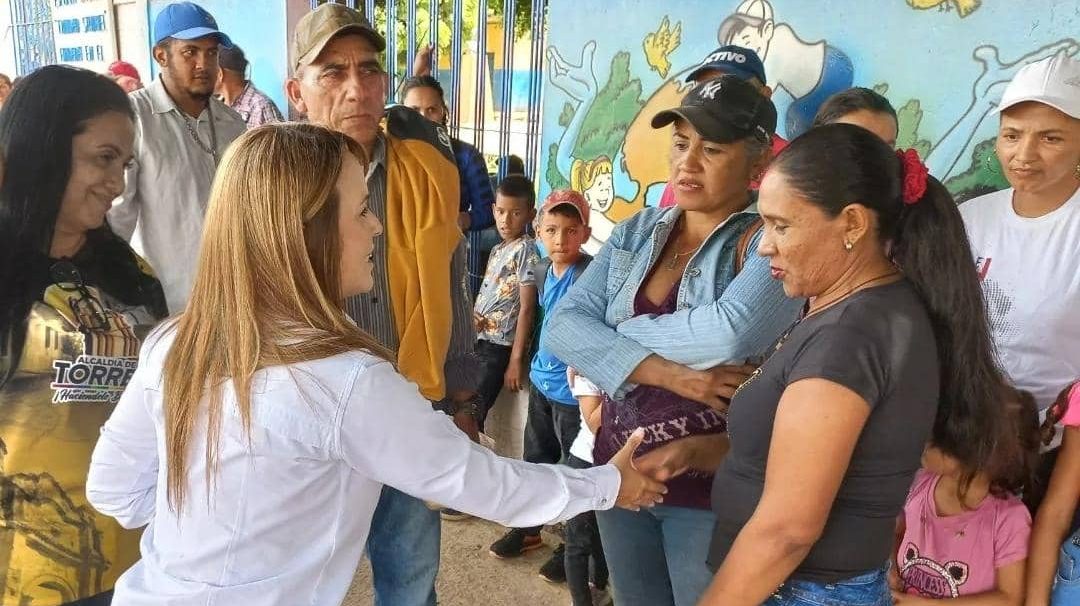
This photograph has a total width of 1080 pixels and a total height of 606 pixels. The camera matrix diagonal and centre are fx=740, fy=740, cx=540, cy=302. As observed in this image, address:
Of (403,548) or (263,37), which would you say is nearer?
(403,548)

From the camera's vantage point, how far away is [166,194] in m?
2.32

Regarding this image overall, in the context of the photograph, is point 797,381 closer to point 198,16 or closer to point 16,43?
point 198,16

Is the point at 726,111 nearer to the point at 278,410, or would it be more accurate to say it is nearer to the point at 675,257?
the point at 675,257

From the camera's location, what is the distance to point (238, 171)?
1251 mm

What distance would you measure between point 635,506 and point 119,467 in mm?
1053

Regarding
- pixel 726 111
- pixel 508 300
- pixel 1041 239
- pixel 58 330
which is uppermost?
pixel 726 111

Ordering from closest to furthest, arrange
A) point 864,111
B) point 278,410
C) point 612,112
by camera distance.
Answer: point 278,410 → point 864,111 → point 612,112

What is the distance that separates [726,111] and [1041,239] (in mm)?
1317

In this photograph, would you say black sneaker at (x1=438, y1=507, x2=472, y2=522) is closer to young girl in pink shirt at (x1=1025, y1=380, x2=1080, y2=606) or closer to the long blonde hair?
young girl in pink shirt at (x1=1025, y1=380, x2=1080, y2=606)

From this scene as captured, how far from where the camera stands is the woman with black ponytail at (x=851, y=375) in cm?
127

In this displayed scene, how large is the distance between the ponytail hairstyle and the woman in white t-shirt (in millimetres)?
1115

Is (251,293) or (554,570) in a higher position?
(251,293)

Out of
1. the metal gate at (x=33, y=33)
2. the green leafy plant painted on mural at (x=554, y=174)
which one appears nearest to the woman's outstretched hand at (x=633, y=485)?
the green leafy plant painted on mural at (x=554, y=174)

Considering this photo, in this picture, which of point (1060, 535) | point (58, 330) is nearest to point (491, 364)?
point (58, 330)
